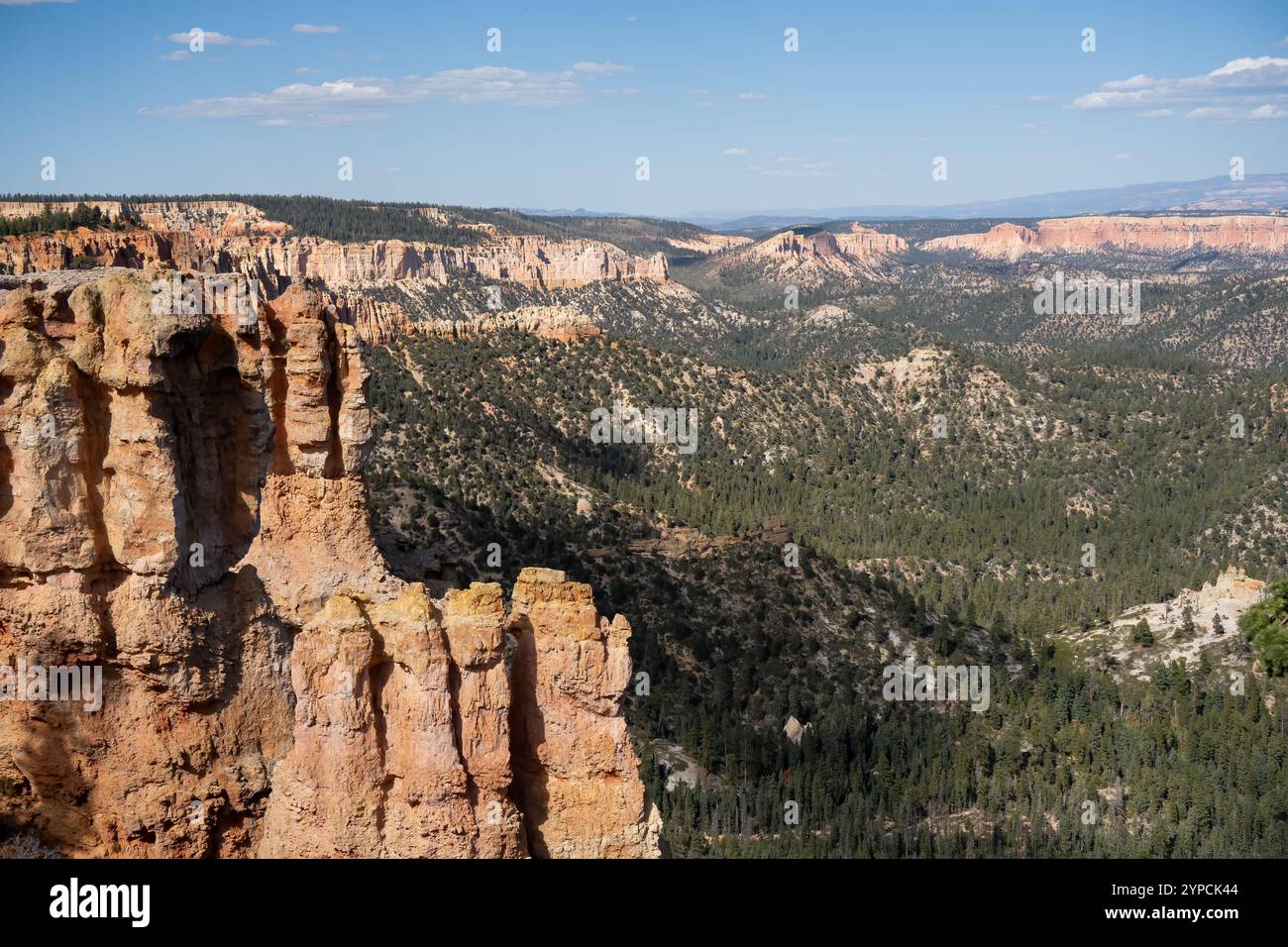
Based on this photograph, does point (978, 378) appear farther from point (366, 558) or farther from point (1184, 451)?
point (366, 558)

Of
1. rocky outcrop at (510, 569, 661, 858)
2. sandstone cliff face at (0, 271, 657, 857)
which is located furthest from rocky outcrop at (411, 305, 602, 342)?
rocky outcrop at (510, 569, 661, 858)

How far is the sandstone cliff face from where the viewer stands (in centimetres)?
1856

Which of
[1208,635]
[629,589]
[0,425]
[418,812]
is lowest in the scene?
[1208,635]

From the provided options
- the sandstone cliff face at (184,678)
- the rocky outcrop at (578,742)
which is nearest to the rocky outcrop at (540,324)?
the sandstone cliff face at (184,678)

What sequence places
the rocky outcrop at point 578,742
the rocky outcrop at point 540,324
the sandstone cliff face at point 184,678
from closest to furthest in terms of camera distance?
the sandstone cliff face at point 184,678
the rocky outcrop at point 578,742
the rocky outcrop at point 540,324

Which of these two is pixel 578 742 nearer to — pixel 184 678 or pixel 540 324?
pixel 184 678

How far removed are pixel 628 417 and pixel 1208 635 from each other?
57921 mm

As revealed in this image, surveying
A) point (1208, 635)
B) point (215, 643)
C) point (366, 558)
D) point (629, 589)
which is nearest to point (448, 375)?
point (629, 589)

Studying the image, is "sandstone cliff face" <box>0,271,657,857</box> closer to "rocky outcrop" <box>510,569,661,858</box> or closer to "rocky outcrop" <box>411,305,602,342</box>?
"rocky outcrop" <box>510,569,661,858</box>

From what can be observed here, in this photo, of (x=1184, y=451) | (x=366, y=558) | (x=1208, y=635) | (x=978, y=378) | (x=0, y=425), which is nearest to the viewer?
(x=0, y=425)

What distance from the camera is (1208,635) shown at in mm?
72000

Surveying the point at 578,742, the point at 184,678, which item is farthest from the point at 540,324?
the point at 184,678

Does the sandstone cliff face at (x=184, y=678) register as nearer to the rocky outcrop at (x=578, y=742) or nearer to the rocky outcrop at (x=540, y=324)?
the rocky outcrop at (x=578, y=742)

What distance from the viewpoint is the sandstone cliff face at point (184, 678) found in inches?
731
